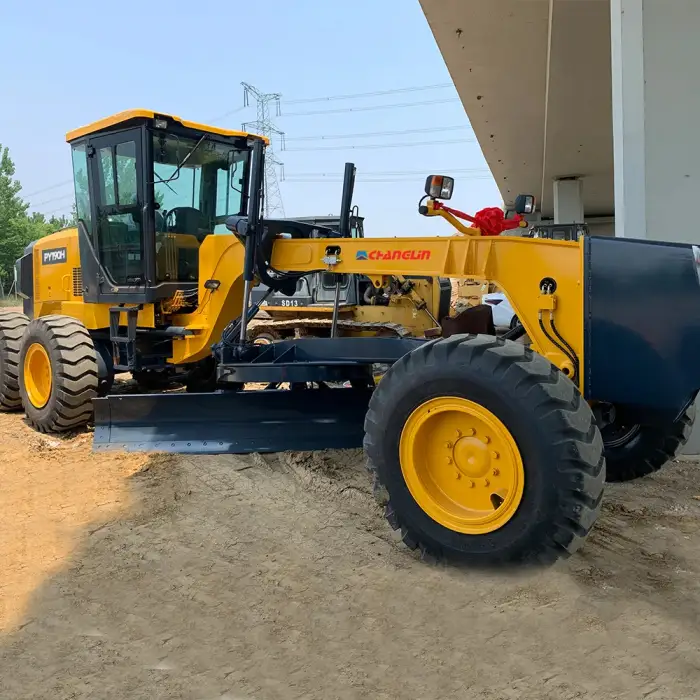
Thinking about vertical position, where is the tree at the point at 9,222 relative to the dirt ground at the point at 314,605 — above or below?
above

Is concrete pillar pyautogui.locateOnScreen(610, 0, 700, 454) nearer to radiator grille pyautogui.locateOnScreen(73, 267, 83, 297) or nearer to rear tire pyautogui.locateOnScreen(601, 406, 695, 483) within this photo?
rear tire pyautogui.locateOnScreen(601, 406, 695, 483)

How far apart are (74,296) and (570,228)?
451 inches

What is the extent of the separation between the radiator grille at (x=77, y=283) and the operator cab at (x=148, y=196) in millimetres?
280

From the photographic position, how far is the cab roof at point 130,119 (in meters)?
5.74

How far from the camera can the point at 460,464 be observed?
3.25 m

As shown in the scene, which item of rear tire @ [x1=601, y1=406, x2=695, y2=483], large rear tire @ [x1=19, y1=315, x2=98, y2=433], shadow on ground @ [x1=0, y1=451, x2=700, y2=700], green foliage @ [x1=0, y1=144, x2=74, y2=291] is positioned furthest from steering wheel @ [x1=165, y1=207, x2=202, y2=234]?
green foliage @ [x1=0, y1=144, x2=74, y2=291]

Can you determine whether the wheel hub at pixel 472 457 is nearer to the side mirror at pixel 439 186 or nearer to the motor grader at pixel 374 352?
the motor grader at pixel 374 352

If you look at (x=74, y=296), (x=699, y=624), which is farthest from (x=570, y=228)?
(x=699, y=624)

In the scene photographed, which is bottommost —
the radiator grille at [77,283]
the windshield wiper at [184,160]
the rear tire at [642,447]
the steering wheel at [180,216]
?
the rear tire at [642,447]

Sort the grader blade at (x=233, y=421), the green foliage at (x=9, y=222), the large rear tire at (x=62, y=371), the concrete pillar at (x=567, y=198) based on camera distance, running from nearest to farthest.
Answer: the grader blade at (x=233, y=421) → the large rear tire at (x=62, y=371) → the concrete pillar at (x=567, y=198) → the green foliage at (x=9, y=222)

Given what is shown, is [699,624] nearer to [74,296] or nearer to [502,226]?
[502,226]

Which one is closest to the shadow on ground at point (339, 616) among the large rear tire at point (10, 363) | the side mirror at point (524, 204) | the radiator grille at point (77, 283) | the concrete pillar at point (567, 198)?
the side mirror at point (524, 204)

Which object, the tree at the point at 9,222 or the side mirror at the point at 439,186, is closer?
the side mirror at the point at 439,186

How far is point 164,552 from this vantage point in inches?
138
